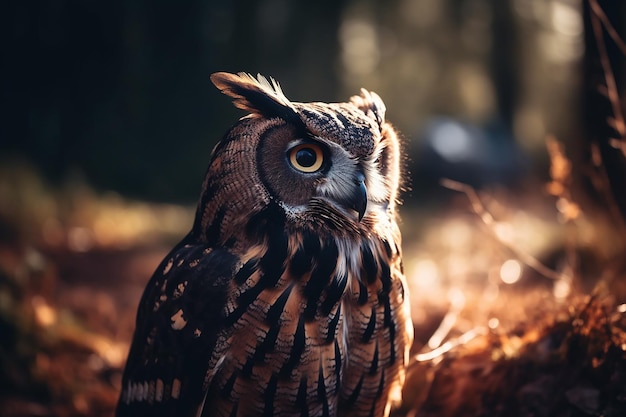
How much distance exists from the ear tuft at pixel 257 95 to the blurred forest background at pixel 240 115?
0.49 meters

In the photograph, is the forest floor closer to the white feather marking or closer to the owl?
the owl

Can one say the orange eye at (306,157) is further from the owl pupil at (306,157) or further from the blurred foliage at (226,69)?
the blurred foliage at (226,69)

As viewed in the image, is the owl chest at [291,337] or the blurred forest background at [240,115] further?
the blurred forest background at [240,115]

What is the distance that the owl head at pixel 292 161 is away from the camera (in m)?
1.73

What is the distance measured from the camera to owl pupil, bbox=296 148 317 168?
174 centimetres

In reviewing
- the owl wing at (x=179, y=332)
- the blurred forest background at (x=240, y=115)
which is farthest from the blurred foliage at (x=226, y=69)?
the owl wing at (x=179, y=332)

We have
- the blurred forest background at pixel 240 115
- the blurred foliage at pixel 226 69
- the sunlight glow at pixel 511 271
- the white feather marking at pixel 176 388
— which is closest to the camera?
the white feather marking at pixel 176 388

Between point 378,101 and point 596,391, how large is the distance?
1134 mm

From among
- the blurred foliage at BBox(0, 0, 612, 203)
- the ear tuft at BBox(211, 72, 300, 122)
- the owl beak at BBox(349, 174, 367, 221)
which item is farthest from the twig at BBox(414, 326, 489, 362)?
the blurred foliage at BBox(0, 0, 612, 203)

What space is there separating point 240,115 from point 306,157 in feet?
19.5

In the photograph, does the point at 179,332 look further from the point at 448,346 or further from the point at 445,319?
the point at 445,319

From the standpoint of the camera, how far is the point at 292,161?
5.70ft

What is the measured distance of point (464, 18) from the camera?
42.6 ft

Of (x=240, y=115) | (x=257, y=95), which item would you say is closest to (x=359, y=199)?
(x=257, y=95)
